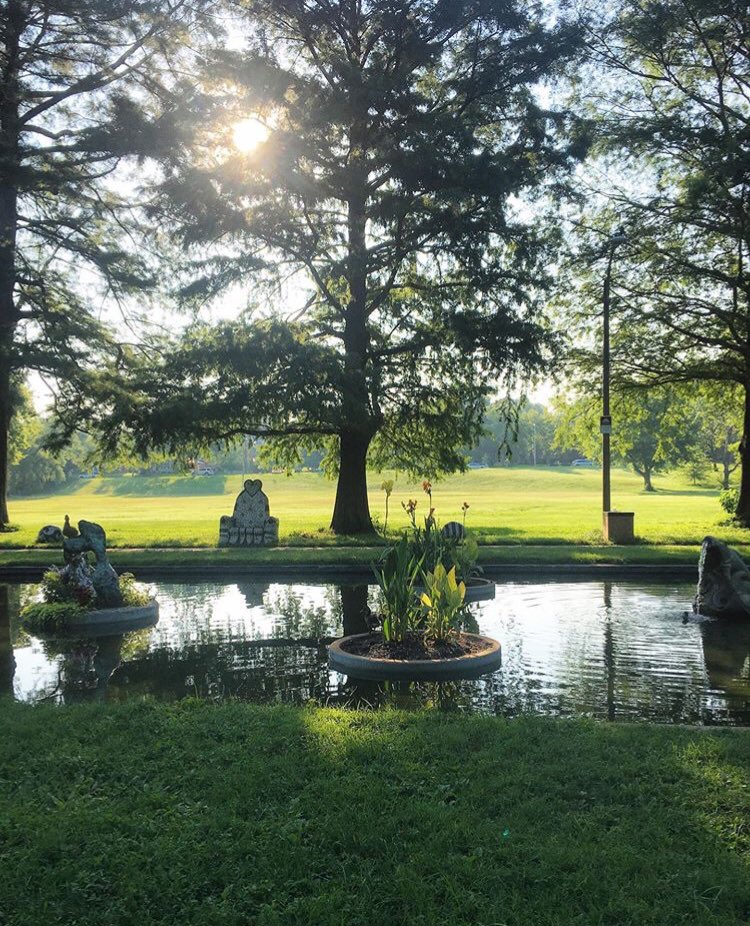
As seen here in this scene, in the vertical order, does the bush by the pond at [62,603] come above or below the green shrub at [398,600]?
→ below

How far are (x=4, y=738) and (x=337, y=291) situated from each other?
2024 centimetres

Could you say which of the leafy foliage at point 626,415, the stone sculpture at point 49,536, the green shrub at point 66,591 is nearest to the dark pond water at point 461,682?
the green shrub at point 66,591

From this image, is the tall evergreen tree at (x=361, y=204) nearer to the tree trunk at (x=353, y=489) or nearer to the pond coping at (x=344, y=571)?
the tree trunk at (x=353, y=489)

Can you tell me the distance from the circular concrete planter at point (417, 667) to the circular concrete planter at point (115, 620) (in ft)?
13.1

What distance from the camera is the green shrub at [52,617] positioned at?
36.4ft

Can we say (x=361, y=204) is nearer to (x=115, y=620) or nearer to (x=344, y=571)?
(x=344, y=571)

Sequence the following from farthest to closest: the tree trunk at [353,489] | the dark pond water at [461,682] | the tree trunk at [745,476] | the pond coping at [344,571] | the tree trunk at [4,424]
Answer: the tree trunk at [745,476] → the tree trunk at [4,424] → the tree trunk at [353,489] → the pond coping at [344,571] → the dark pond water at [461,682]

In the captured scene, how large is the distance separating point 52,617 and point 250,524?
34.6 ft

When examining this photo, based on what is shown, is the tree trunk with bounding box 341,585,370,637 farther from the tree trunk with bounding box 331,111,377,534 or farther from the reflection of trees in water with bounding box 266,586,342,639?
the tree trunk with bounding box 331,111,377,534

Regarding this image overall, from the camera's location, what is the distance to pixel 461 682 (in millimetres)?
8148

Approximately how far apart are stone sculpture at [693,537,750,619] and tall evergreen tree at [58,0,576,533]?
9986 millimetres

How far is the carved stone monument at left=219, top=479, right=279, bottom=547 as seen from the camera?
21.4m

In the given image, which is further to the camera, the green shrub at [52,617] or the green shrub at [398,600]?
the green shrub at [52,617]

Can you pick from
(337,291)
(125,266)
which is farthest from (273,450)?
(125,266)
